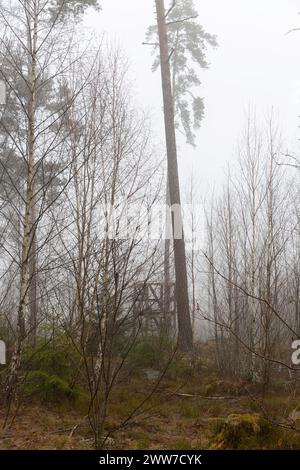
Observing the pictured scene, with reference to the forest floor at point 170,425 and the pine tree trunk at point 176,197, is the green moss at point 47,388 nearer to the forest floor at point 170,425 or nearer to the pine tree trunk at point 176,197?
the forest floor at point 170,425

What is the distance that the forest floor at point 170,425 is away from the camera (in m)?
4.67

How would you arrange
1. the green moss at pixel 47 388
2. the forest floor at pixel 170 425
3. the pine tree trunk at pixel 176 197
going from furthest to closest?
1. the pine tree trunk at pixel 176 197
2. the green moss at pixel 47 388
3. the forest floor at pixel 170 425

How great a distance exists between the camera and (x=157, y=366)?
9.02 m

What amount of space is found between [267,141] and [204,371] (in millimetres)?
5150

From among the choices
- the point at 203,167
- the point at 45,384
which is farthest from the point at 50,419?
the point at 203,167

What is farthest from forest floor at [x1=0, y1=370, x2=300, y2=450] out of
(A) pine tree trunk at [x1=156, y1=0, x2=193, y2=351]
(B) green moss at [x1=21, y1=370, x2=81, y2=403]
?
(A) pine tree trunk at [x1=156, y1=0, x2=193, y2=351]

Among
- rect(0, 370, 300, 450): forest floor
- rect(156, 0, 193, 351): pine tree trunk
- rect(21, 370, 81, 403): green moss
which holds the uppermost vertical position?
rect(156, 0, 193, 351): pine tree trunk

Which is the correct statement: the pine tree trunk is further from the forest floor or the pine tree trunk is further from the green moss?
the green moss

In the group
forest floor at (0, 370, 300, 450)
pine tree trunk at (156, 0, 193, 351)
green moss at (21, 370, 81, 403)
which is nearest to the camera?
forest floor at (0, 370, 300, 450)

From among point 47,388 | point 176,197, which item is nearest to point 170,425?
point 47,388

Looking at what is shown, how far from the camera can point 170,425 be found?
5934 mm

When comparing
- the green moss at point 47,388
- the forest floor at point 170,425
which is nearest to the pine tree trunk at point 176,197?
→ the forest floor at point 170,425

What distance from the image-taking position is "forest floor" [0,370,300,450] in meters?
4.67

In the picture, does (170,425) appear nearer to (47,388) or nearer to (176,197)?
(47,388)
